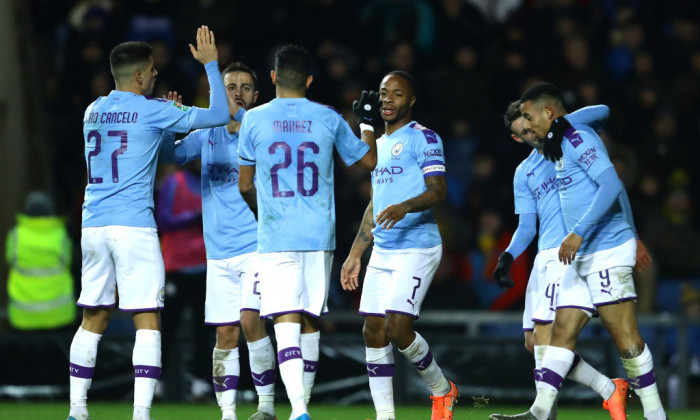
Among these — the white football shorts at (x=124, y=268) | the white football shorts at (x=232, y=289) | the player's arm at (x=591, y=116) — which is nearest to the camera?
the white football shorts at (x=124, y=268)

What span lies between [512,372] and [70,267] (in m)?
4.97

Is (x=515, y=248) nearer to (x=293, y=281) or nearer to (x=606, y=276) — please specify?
(x=606, y=276)

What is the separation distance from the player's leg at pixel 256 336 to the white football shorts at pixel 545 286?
78.6 inches

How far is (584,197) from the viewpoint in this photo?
8305 millimetres

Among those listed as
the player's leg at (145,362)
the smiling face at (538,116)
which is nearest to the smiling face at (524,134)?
the smiling face at (538,116)

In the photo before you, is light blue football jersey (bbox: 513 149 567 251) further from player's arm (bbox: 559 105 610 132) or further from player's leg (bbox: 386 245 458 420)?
player's leg (bbox: 386 245 458 420)

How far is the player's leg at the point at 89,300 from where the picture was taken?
322 inches

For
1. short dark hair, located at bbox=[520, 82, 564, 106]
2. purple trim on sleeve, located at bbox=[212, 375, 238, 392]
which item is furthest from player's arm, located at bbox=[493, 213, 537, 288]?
purple trim on sleeve, located at bbox=[212, 375, 238, 392]

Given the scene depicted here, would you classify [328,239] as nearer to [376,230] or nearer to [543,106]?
[376,230]

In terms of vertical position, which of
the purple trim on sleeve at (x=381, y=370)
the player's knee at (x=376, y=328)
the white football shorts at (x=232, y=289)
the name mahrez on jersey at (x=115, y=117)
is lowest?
the purple trim on sleeve at (x=381, y=370)

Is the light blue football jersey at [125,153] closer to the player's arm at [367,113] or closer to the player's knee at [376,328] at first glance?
the player's arm at [367,113]

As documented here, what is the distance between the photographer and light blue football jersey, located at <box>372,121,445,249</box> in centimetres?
880

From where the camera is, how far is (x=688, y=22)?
16.5 meters

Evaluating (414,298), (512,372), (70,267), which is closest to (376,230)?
(414,298)
